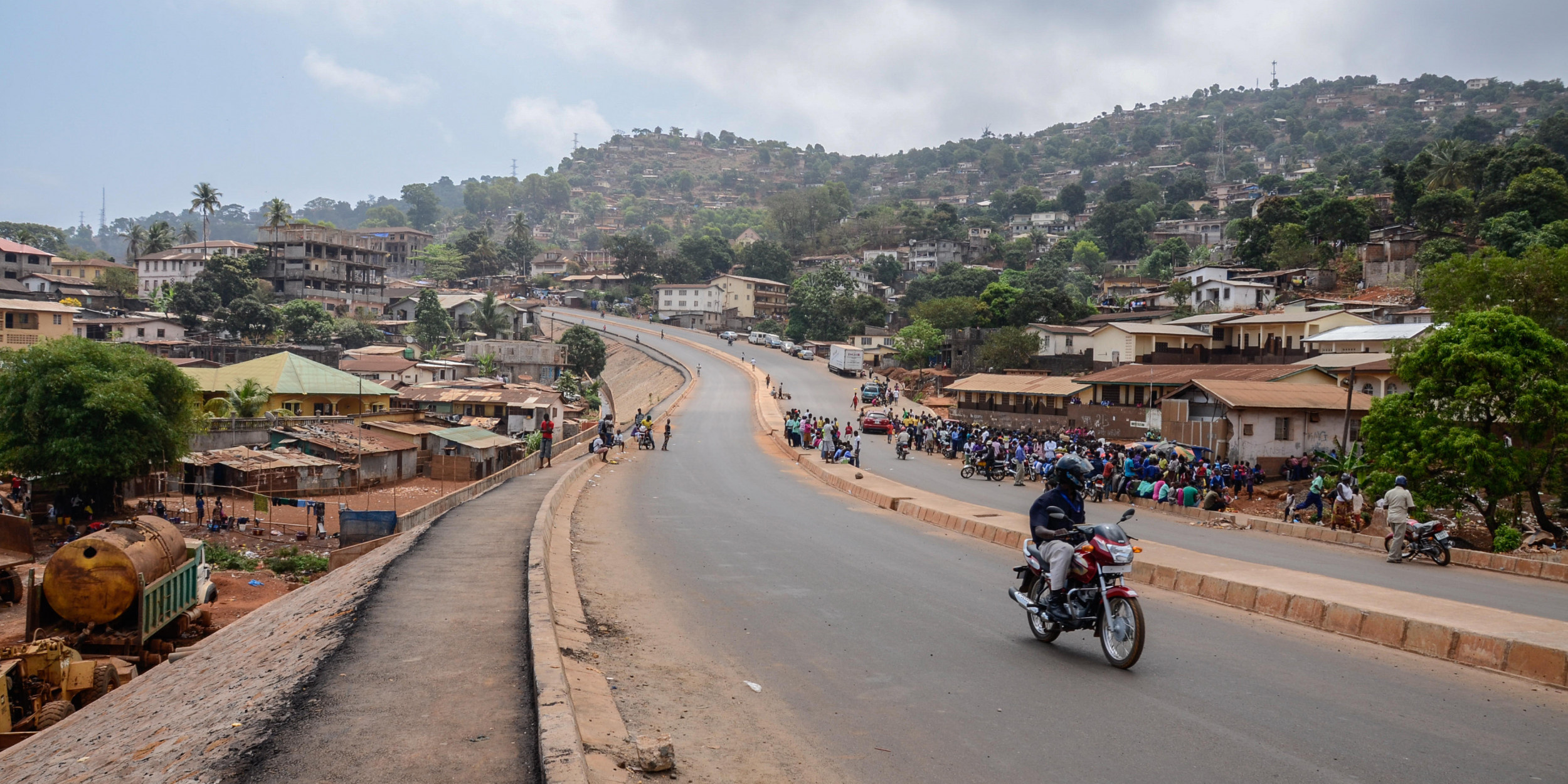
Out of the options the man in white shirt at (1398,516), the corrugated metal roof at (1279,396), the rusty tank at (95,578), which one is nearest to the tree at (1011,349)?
the corrugated metal roof at (1279,396)

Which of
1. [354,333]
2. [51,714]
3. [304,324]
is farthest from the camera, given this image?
[354,333]

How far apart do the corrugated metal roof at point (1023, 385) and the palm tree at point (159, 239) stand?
99838mm

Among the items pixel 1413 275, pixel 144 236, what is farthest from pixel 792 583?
pixel 144 236

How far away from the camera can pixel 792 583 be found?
11039 mm

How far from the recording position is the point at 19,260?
276 feet

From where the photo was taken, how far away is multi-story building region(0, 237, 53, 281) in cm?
8269

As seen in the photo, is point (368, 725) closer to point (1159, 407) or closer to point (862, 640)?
point (862, 640)

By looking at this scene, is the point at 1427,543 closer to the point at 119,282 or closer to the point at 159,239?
the point at 119,282

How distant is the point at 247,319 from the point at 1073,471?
8213 cm

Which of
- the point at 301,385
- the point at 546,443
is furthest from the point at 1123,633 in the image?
the point at 301,385

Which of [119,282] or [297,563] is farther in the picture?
[119,282]

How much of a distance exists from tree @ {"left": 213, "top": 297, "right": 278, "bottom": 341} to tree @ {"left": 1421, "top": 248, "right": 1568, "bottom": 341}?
7875 centimetres

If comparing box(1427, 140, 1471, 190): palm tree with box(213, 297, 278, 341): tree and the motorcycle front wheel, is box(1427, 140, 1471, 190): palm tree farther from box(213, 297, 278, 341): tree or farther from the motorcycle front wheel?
box(213, 297, 278, 341): tree

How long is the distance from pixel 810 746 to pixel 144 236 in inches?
5514
